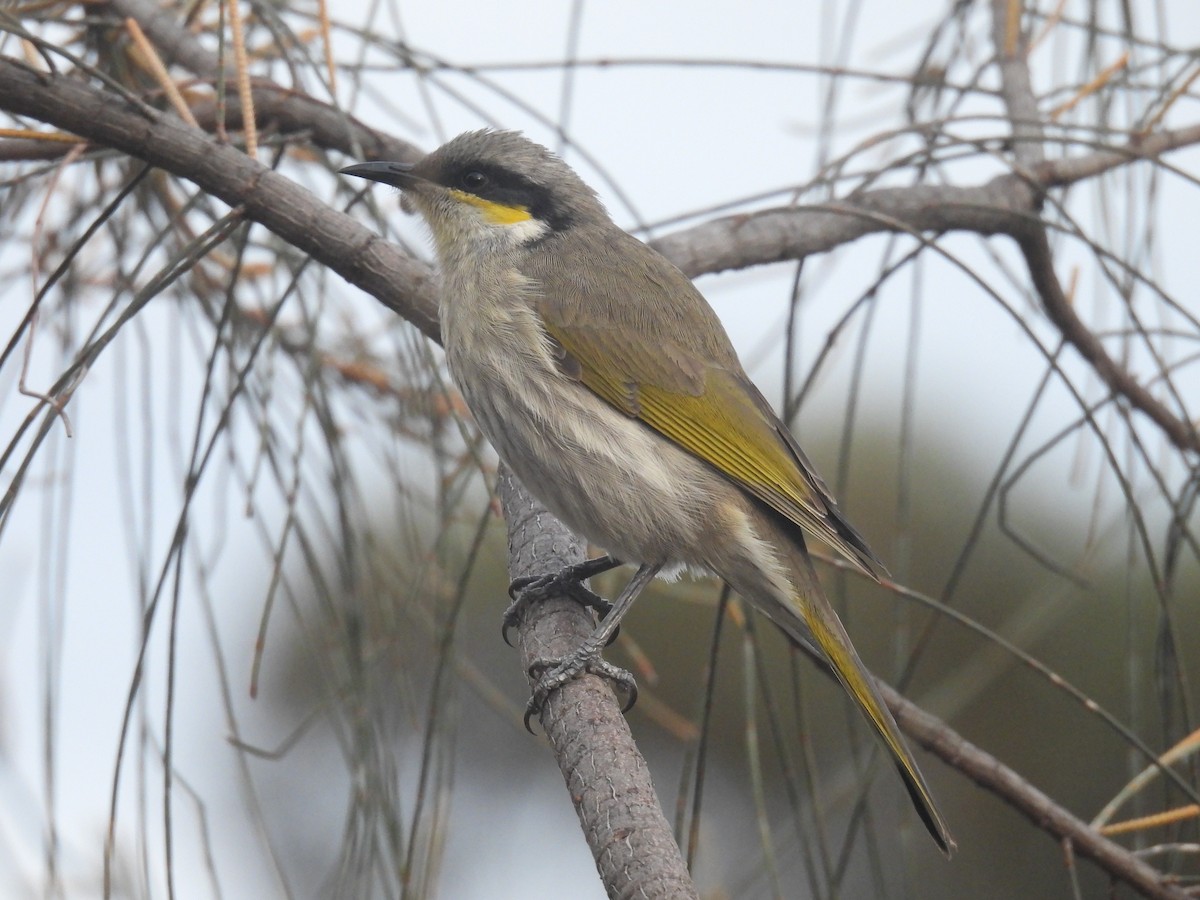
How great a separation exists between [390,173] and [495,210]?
0.31 meters

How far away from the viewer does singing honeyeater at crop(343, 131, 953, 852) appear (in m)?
2.98

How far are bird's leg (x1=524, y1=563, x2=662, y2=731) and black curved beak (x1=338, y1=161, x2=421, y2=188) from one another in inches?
48.6

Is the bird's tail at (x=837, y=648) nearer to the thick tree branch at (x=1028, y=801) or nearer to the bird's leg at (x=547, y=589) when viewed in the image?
the thick tree branch at (x=1028, y=801)

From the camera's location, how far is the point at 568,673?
96.2 inches

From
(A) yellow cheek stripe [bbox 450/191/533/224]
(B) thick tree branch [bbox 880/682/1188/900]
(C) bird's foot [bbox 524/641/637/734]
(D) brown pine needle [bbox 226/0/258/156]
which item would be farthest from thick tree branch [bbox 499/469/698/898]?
(D) brown pine needle [bbox 226/0/258/156]

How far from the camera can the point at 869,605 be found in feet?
18.2

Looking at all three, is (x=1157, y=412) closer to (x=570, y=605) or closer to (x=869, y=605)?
(x=570, y=605)

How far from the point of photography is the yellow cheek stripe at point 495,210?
3.54 meters

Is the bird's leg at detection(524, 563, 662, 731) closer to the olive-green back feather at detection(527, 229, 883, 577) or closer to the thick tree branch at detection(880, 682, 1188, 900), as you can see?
the olive-green back feather at detection(527, 229, 883, 577)

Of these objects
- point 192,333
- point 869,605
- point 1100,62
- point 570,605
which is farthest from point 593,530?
point 869,605

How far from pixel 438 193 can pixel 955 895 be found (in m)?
3.52

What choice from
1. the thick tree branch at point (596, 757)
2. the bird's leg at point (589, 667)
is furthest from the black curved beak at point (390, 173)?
the bird's leg at point (589, 667)

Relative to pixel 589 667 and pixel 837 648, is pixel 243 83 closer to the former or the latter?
pixel 589 667

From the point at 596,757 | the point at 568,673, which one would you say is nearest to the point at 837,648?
the point at 568,673
